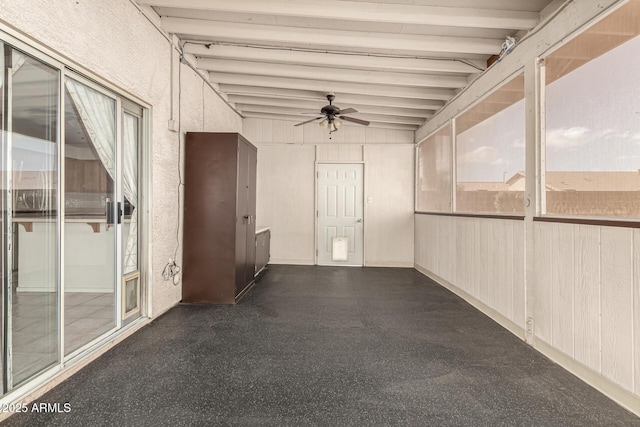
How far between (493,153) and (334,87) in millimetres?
2401

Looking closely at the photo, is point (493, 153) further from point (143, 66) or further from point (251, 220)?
point (143, 66)

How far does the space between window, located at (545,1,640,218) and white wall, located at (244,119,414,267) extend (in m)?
3.73

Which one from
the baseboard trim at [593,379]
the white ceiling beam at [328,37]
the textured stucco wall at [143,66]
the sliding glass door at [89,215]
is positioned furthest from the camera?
the white ceiling beam at [328,37]

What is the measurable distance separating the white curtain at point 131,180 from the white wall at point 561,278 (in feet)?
12.4

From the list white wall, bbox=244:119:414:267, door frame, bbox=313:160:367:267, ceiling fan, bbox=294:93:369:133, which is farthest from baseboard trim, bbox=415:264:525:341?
ceiling fan, bbox=294:93:369:133

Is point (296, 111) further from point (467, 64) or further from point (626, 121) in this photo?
point (626, 121)

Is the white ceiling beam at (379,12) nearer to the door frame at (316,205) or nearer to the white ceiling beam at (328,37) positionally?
the white ceiling beam at (328,37)

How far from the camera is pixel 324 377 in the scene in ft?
6.92

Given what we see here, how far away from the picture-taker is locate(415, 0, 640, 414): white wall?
1.88 metres

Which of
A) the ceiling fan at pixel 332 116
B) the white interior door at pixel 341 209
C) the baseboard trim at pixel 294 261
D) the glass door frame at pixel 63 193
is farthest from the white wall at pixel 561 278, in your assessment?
the glass door frame at pixel 63 193

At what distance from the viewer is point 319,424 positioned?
1.65 metres

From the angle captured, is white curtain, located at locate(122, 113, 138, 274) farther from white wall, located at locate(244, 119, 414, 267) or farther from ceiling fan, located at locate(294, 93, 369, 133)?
white wall, located at locate(244, 119, 414, 267)

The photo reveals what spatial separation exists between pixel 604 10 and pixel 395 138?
430 cm

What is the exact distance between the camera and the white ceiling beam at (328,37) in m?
3.23
